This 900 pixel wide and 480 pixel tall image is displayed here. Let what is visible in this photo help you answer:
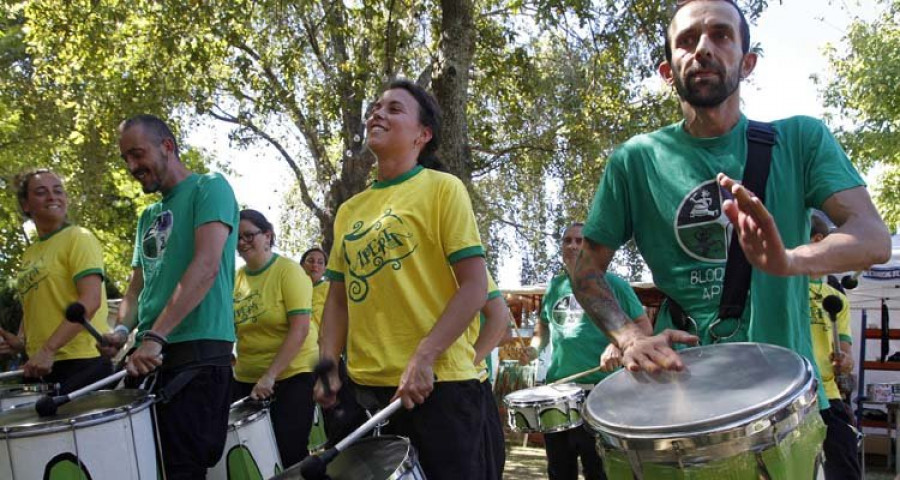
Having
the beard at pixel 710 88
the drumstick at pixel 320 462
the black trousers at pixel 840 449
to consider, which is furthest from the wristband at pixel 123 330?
the black trousers at pixel 840 449

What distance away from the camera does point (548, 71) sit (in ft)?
51.6

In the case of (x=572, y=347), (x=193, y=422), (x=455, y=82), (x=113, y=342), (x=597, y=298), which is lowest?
(x=572, y=347)

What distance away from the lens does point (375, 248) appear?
10.2 ft

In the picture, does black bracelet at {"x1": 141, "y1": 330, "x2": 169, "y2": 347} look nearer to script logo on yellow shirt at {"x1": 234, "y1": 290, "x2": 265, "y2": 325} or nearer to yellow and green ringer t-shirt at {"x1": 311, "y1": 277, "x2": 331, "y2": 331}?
script logo on yellow shirt at {"x1": 234, "y1": 290, "x2": 265, "y2": 325}

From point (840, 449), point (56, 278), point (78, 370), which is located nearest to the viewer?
point (840, 449)

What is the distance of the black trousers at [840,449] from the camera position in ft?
15.9

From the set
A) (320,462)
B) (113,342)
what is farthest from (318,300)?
(320,462)

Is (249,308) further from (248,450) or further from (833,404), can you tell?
(833,404)

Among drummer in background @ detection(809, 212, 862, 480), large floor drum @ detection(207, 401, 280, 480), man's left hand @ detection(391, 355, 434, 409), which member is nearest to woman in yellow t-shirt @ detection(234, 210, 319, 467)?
large floor drum @ detection(207, 401, 280, 480)

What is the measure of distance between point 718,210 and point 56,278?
4429 millimetres

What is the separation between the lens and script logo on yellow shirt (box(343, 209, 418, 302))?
3082mm

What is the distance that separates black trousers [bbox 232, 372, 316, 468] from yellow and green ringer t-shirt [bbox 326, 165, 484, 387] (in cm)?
220

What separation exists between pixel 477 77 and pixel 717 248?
494 inches

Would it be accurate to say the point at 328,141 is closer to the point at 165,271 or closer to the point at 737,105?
the point at 165,271
